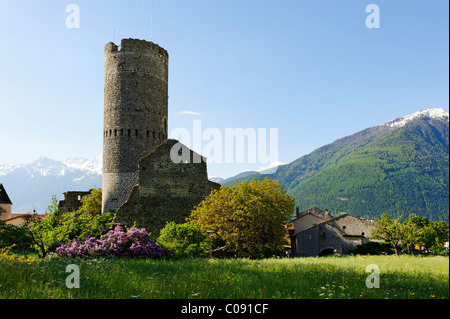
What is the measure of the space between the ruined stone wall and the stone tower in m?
9.27

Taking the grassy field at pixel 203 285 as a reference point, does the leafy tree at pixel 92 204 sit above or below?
above

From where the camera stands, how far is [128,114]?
4244cm

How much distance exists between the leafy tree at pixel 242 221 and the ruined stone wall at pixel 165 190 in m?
3.67

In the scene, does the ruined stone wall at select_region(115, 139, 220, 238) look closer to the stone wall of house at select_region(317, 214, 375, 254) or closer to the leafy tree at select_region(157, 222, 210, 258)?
the leafy tree at select_region(157, 222, 210, 258)

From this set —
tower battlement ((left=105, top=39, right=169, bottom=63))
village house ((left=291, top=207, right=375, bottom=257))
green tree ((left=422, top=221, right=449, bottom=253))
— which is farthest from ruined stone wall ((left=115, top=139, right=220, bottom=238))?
green tree ((left=422, top=221, right=449, bottom=253))

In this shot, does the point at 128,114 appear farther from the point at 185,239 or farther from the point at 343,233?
the point at 343,233

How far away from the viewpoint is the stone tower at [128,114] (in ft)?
138

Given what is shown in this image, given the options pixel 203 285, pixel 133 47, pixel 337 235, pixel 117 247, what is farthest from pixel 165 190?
pixel 337 235

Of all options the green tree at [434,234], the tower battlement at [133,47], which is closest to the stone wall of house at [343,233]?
the green tree at [434,234]

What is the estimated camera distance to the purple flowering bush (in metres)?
19.3

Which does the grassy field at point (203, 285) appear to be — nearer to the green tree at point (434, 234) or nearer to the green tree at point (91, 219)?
the green tree at point (91, 219)
